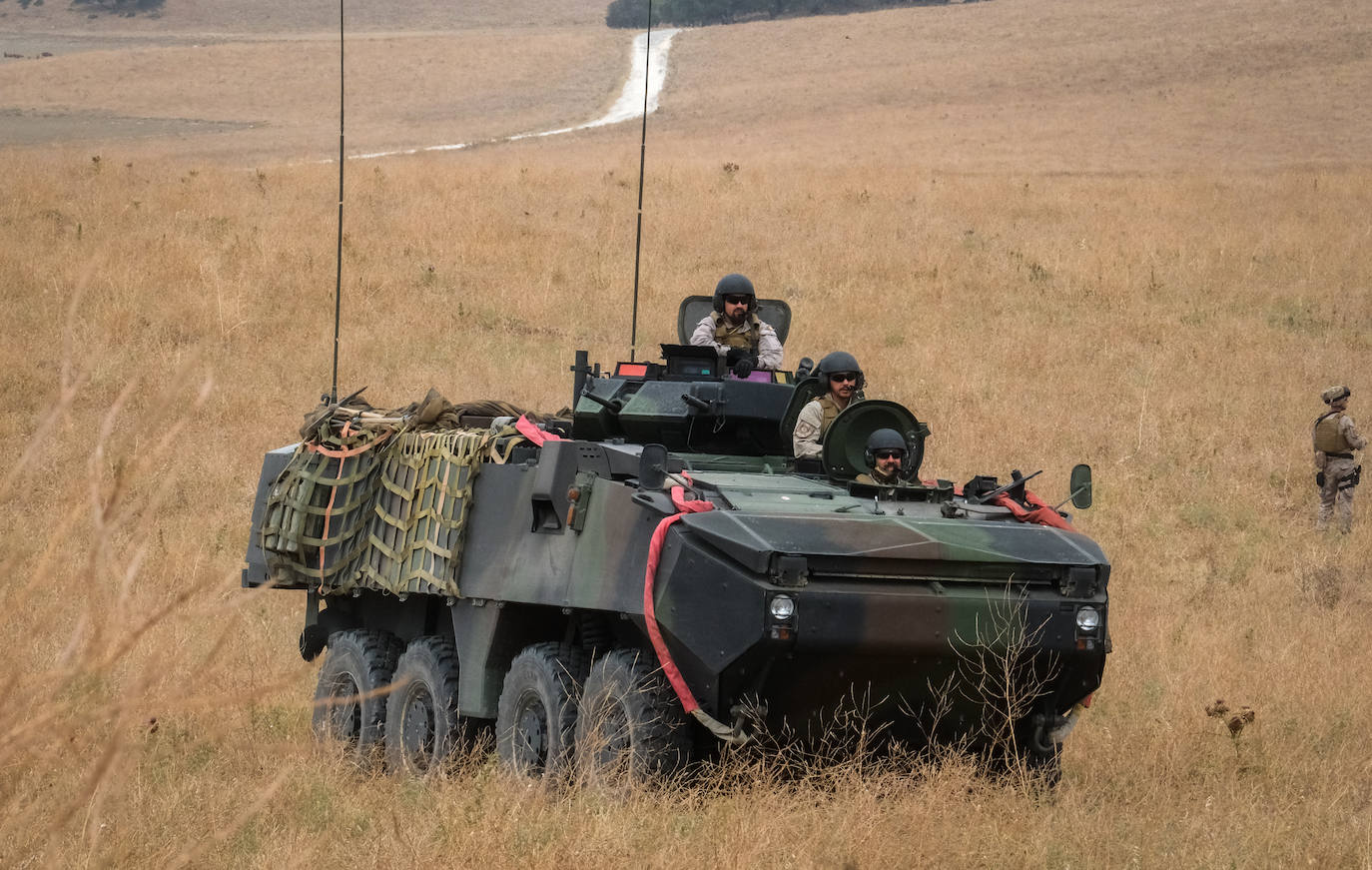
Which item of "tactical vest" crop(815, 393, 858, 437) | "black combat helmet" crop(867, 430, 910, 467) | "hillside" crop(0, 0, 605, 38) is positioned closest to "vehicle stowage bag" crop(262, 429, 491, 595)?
"tactical vest" crop(815, 393, 858, 437)

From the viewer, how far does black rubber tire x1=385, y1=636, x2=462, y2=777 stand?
30.6 feet

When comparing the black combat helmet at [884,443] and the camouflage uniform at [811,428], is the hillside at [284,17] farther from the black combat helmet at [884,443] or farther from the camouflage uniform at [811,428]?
the black combat helmet at [884,443]

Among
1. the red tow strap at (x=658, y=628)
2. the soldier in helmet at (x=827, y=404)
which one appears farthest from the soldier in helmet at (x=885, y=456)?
the red tow strap at (x=658, y=628)

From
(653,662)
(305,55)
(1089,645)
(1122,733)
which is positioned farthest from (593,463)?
→ (305,55)

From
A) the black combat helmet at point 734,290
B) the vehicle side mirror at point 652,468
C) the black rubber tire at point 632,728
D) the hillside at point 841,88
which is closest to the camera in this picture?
the black rubber tire at point 632,728

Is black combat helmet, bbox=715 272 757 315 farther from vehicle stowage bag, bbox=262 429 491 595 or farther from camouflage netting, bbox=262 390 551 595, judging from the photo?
vehicle stowage bag, bbox=262 429 491 595

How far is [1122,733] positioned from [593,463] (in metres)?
3.39

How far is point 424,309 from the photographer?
22203mm

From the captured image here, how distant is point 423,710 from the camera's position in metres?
9.73

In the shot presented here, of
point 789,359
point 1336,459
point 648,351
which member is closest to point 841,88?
point 789,359

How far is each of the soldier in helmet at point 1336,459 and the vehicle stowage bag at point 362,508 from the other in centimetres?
931

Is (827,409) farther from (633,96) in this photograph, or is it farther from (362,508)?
(633,96)

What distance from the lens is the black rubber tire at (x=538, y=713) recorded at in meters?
8.20

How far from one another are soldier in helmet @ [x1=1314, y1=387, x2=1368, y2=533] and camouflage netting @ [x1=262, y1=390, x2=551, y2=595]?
8.66m
